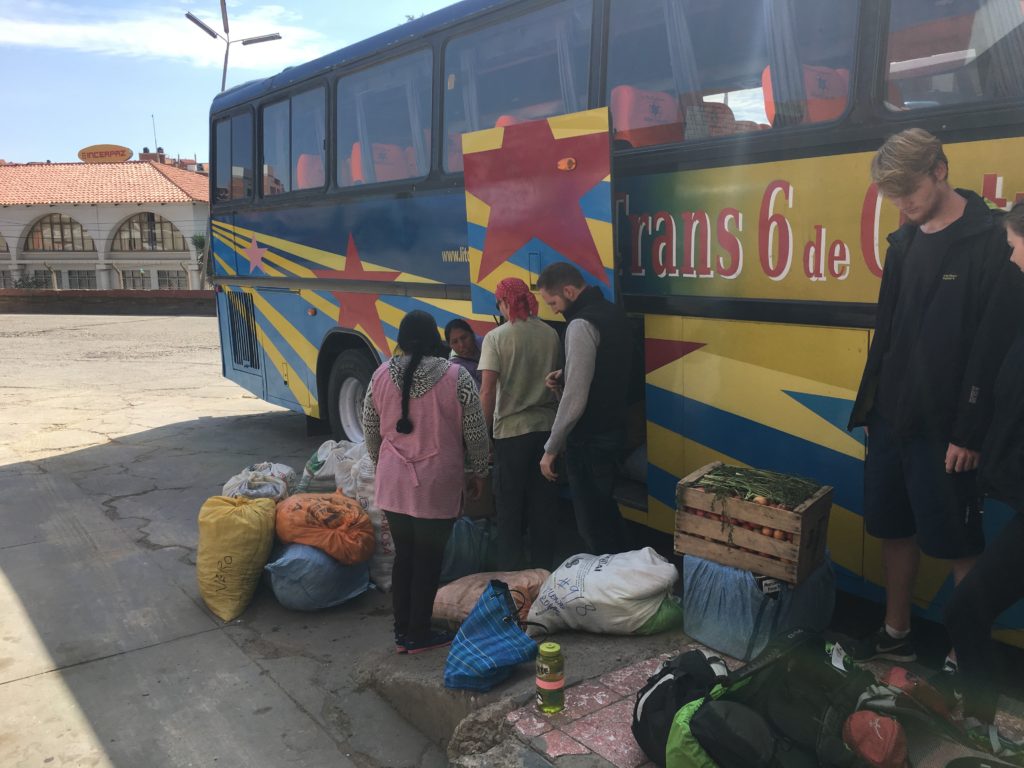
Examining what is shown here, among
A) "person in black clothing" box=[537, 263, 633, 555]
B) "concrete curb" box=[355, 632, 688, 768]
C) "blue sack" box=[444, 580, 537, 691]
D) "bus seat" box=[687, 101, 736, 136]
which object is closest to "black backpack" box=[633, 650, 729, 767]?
"concrete curb" box=[355, 632, 688, 768]

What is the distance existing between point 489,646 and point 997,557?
1944 millimetres

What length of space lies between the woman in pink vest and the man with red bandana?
0.49 metres

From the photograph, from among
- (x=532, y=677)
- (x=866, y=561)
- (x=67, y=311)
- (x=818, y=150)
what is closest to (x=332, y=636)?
(x=532, y=677)

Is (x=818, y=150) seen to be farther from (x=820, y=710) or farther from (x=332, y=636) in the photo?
(x=332, y=636)

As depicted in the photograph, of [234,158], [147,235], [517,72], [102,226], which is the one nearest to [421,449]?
[517,72]

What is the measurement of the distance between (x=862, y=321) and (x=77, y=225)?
54460 mm

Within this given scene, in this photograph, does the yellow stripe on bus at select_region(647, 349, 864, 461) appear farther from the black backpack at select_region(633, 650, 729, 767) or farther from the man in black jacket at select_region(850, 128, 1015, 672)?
the black backpack at select_region(633, 650, 729, 767)

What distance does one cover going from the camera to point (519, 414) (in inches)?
189

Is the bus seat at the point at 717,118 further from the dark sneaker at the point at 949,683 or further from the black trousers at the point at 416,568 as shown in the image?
the dark sneaker at the point at 949,683

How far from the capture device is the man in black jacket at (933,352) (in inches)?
116

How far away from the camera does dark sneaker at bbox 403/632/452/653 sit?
430 cm

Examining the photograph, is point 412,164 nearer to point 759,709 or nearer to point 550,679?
point 550,679

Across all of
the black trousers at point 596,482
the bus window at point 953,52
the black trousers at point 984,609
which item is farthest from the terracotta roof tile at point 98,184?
the black trousers at point 984,609

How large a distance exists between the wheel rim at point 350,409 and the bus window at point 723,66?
12.9 ft
